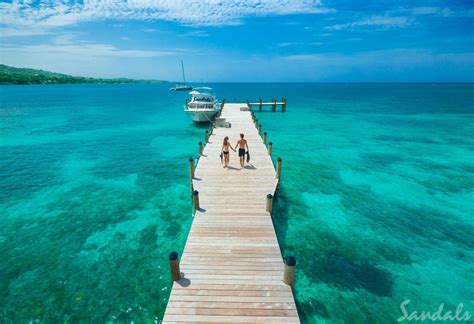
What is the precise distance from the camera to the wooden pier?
20.1ft

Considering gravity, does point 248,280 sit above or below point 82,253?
above

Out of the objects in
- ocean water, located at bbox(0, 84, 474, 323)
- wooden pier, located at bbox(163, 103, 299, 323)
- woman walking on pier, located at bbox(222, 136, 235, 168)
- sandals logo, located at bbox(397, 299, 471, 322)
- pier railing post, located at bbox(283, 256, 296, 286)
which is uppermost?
woman walking on pier, located at bbox(222, 136, 235, 168)

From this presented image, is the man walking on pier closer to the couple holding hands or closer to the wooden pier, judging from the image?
the couple holding hands

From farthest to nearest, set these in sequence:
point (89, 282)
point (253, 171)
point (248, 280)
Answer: point (253, 171), point (89, 282), point (248, 280)

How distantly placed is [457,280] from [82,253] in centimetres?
1527

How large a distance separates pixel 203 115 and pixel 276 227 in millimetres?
23744

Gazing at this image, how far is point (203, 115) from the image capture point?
107ft

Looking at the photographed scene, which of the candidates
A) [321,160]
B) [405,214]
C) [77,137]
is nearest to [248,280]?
[405,214]

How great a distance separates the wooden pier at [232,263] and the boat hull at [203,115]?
66.9ft

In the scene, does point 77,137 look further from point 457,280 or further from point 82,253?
point 457,280

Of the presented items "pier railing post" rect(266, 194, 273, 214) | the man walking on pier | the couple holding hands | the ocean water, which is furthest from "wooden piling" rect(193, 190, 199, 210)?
the man walking on pier

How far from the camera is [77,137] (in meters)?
29.4

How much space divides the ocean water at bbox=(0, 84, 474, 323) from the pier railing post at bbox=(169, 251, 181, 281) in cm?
207

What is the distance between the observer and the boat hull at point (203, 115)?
32.1m
